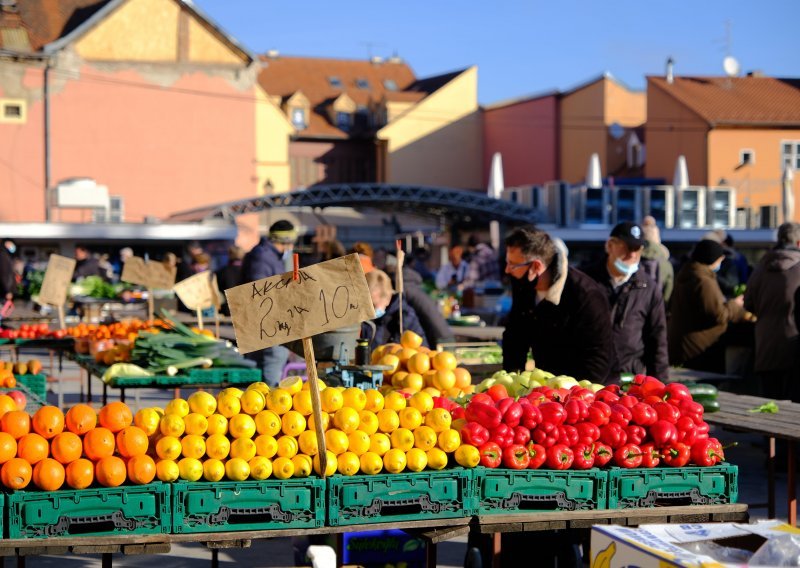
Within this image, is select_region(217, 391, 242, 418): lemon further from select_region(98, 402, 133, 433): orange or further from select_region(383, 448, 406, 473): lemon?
select_region(383, 448, 406, 473): lemon

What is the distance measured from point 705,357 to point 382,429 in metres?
5.54

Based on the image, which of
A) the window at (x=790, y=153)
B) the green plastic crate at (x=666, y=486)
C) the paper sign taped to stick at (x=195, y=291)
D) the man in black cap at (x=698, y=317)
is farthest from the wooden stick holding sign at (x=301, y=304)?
the window at (x=790, y=153)

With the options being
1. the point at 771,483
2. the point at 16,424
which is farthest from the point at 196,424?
the point at 771,483

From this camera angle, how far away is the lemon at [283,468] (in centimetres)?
435

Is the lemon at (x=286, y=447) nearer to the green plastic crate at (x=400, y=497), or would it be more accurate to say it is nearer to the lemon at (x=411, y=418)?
the green plastic crate at (x=400, y=497)

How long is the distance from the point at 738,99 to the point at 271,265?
40.0 metres

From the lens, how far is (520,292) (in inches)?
230

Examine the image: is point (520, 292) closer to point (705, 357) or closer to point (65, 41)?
point (705, 357)

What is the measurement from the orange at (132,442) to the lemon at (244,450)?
1.09ft

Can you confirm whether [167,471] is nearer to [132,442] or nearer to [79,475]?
[132,442]

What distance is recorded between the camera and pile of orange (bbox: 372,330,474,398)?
600cm

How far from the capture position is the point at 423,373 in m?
6.21

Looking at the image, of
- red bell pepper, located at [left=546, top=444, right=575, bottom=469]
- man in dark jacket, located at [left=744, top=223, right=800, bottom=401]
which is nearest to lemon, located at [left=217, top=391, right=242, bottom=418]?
red bell pepper, located at [left=546, top=444, right=575, bottom=469]

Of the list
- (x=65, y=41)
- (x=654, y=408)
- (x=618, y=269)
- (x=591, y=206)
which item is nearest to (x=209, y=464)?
(x=654, y=408)
